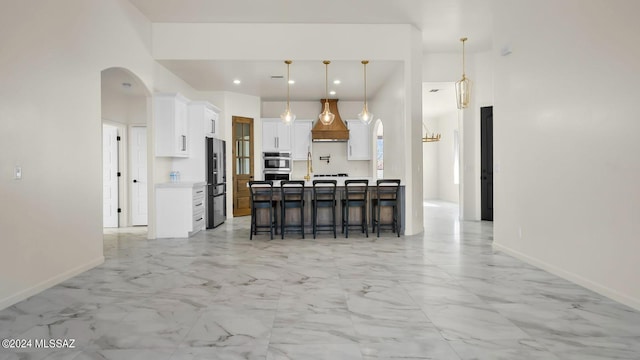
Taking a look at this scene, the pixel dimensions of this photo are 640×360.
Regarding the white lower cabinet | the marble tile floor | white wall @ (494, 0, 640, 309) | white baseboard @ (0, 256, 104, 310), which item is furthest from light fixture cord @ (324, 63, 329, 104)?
white baseboard @ (0, 256, 104, 310)

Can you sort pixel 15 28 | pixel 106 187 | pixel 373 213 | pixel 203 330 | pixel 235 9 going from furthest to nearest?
pixel 106 187 → pixel 373 213 → pixel 235 9 → pixel 15 28 → pixel 203 330

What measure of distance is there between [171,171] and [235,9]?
3.24 m

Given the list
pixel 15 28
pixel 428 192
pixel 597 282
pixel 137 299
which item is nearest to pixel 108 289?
pixel 137 299

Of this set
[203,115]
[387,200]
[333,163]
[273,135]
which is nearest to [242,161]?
[273,135]

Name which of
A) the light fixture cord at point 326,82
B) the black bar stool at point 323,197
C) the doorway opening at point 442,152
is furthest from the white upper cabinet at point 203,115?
the doorway opening at point 442,152

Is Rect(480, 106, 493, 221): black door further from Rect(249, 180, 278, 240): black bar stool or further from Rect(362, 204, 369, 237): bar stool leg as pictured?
Rect(249, 180, 278, 240): black bar stool

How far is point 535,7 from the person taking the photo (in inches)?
168

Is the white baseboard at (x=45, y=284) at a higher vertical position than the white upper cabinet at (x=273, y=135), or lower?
lower

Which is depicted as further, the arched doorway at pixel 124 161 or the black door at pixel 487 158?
the black door at pixel 487 158

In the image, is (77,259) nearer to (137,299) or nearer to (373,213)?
(137,299)

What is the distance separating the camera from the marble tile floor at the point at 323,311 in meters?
2.38

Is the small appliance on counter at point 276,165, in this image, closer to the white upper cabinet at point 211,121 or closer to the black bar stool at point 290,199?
the white upper cabinet at point 211,121

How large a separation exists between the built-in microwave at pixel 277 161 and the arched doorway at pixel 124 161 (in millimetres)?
2962

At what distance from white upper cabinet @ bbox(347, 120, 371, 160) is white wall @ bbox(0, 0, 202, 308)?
249 inches
